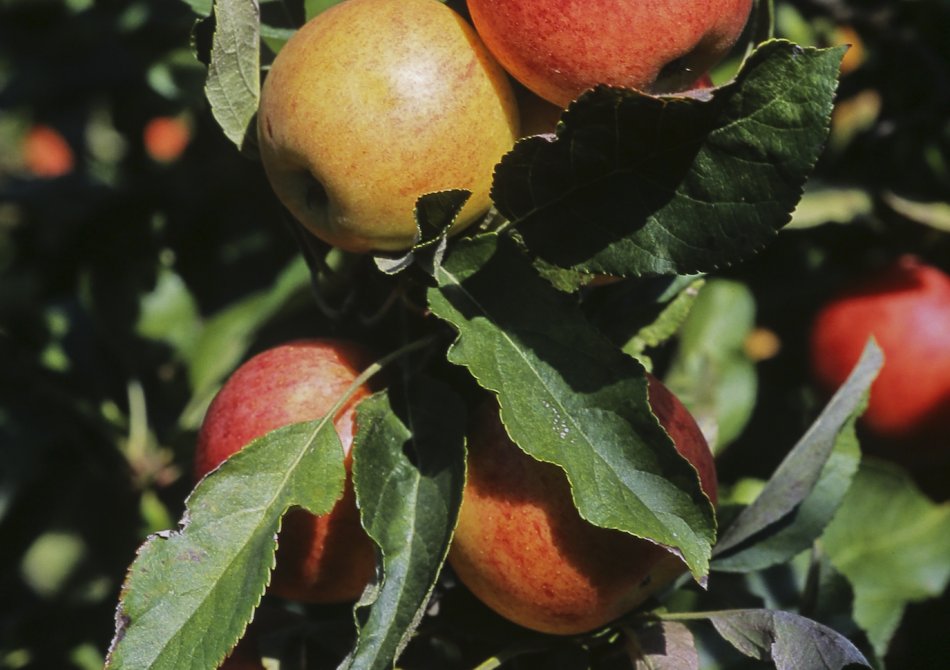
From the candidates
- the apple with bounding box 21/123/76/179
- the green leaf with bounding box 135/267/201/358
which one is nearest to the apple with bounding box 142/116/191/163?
the apple with bounding box 21/123/76/179

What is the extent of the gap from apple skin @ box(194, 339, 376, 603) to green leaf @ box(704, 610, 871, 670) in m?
0.38

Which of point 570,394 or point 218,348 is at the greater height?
point 570,394

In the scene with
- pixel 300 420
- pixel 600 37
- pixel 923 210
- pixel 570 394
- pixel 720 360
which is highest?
pixel 600 37

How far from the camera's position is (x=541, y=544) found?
971 mm

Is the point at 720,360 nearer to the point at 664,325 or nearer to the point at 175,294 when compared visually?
the point at 664,325

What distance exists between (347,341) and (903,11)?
1.40m

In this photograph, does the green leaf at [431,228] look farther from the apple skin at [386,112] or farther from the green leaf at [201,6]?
the green leaf at [201,6]

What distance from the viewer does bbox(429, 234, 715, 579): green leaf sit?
0.87 metres

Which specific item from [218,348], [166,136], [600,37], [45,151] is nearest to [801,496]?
[600,37]

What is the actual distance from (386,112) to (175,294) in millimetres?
1160

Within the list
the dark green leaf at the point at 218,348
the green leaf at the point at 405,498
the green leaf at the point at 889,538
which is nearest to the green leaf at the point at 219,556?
the green leaf at the point at 405,498

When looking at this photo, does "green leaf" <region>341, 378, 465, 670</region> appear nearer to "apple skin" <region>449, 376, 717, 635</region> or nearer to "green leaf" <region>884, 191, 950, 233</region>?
"apple skin" <region>449, 376, 717, 635</region>

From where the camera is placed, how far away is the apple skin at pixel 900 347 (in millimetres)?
1816

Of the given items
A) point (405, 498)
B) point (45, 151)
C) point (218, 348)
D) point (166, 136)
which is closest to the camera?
point (405, 498)
